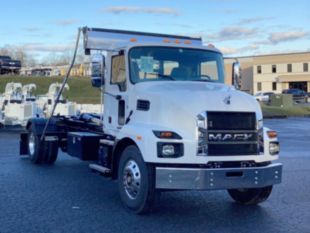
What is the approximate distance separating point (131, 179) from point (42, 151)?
17.2 feet

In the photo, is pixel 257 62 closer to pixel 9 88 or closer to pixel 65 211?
pixel 9 88

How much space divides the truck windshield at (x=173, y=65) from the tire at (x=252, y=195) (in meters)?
1.88

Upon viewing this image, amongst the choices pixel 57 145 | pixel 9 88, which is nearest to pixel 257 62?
pixel 9 88

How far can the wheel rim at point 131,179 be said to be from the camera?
A: 25.1ft

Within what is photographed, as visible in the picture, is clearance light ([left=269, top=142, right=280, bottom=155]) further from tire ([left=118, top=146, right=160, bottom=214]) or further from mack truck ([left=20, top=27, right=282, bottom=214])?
tire ([left=118, top=146, right=160, bottom=214])

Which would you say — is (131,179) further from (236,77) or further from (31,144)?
(31,144)

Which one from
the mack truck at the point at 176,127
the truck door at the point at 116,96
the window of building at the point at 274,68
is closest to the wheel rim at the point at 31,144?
the mack truck at the point at 176,127

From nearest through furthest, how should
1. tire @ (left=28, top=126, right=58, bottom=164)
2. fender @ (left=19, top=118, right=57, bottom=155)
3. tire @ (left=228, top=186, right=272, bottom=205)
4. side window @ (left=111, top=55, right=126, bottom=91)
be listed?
tire @ (left=228, top=186, right=272, bottom=205)
side window @ (left=111, top=55, right=126, bottom=91)
tire @ (left=28, top=126, right=58, bottom=164)
fender @ (left=19, top=118, right=57, bottom=155)

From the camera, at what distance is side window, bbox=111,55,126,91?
8.70 m

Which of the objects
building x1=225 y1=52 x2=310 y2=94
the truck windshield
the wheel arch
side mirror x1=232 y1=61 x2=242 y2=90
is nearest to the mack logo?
the wheel arch

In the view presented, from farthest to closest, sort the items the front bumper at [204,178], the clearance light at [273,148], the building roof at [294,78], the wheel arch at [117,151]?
the building roof at [294,78] < the wheel arch at [117,151] < the clearance light at [273,148] < the front bumper at [204,178]

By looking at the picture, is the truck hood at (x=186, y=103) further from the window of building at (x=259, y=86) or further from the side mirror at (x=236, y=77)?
the window of building at (x=259, y=86)

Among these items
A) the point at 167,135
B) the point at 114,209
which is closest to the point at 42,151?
the point at 114,209

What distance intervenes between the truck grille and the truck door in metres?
1.81
